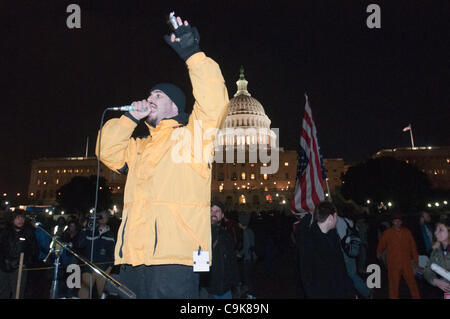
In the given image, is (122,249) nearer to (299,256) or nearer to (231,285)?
(299,256)

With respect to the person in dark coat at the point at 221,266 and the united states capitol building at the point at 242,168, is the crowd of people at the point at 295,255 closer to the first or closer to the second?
the person in dark coat at the point at 221,266

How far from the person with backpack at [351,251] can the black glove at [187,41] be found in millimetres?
4671

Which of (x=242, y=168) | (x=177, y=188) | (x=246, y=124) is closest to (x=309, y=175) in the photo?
(x=177, y=188)

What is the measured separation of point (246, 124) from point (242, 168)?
42.4 feet

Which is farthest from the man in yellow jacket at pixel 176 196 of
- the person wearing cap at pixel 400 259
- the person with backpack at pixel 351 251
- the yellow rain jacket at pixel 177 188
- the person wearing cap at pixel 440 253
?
the person wearing cap at pixel 400 259

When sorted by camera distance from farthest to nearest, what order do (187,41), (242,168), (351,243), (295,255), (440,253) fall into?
(242,168) → (351,243) → (440,253) → (295,255) → (187,41)

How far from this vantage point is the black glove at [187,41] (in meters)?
2.41

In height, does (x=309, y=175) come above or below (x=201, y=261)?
above

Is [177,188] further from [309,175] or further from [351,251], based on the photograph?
[309,175]

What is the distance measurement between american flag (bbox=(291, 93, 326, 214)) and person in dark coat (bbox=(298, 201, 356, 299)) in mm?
3591

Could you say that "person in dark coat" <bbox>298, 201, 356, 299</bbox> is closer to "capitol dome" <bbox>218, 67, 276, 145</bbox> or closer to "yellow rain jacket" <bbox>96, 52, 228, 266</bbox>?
"yellow rain jacket" <bbox>96, 52, 228, 266</bbox>

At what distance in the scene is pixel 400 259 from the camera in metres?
7.48

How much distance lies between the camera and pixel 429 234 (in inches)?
384
